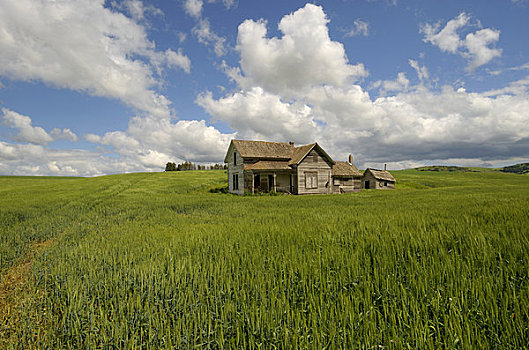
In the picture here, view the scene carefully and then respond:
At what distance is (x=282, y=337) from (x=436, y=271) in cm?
273

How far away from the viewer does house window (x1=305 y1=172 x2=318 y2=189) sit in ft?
92.7

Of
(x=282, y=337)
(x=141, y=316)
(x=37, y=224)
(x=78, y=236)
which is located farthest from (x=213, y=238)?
(x=37, y=224)

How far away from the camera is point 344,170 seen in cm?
3516

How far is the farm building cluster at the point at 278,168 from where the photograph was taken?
27.7 meters

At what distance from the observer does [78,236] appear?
7348mm

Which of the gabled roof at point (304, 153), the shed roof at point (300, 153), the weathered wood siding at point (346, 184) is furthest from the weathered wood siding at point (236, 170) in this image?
the weathered wood siding at point (346, 184)

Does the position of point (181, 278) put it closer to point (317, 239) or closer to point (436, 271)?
point (317, 239)

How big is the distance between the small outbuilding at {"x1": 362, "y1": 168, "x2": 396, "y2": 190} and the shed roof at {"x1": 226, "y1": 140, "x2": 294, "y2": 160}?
21.9 meters

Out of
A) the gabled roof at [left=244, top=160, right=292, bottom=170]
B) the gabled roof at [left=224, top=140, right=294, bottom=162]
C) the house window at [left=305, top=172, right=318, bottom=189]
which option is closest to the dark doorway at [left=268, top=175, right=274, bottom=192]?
the gabled roof at [left=244, top=160, right=292, bottom=170]


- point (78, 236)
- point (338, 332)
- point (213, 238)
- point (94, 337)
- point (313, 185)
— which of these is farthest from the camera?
point (313, 185)

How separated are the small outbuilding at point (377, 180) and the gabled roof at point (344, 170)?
34.0 feet

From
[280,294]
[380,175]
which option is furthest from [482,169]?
[280,294]

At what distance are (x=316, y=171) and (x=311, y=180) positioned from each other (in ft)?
4.53

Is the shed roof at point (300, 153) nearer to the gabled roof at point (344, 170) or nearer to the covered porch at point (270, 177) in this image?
the covered porch at point (270, 177)
